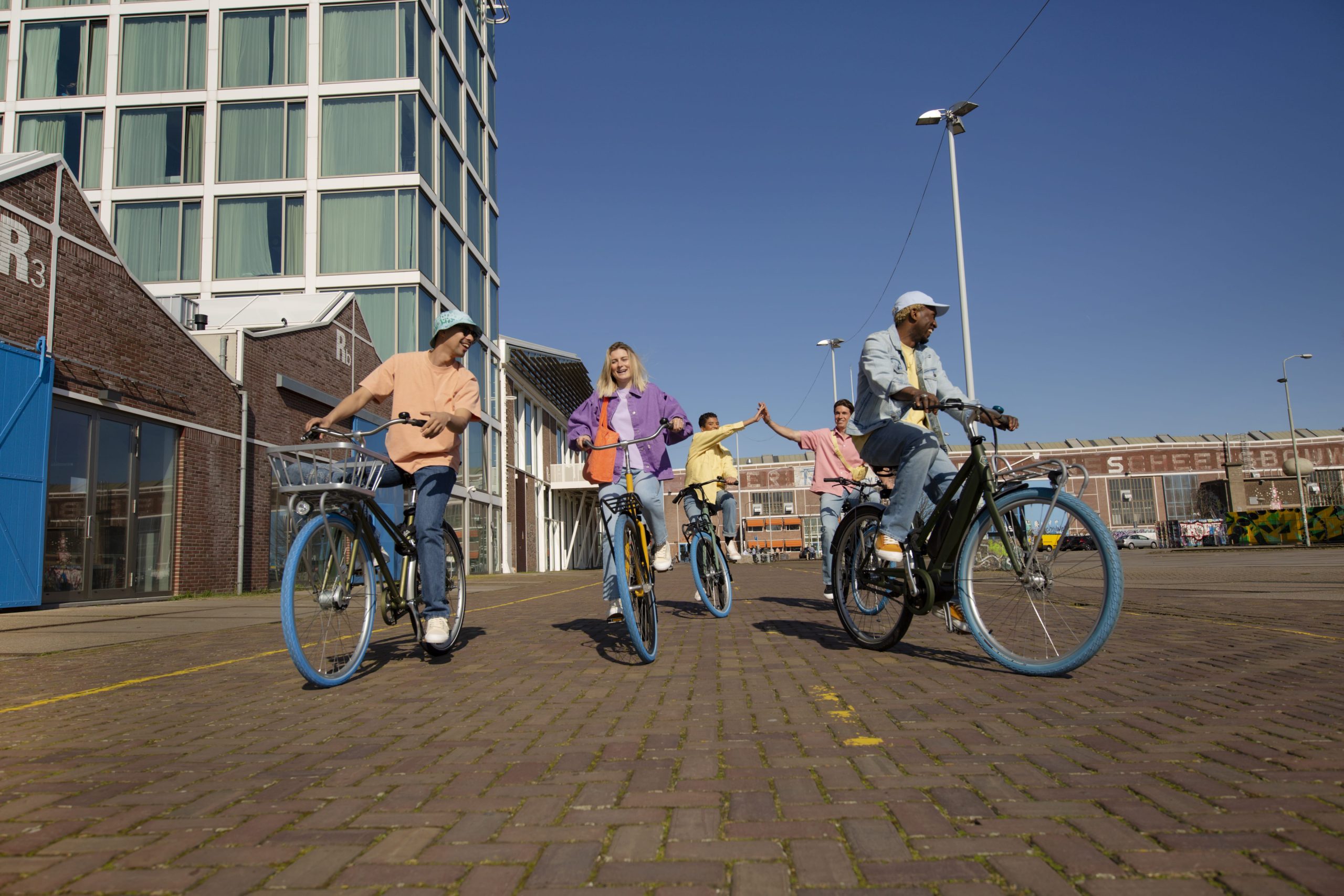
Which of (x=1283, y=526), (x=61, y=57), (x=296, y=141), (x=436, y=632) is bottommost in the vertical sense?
(x=1283, y=526)

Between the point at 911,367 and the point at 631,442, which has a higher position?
the point at 911,367

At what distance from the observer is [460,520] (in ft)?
89.5

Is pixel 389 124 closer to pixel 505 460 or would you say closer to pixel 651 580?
pixel 505 460

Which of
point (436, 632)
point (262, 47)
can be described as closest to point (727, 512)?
point (436, 632)

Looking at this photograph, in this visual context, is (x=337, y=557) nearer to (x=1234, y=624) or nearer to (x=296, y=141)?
(x=1234, y=624)

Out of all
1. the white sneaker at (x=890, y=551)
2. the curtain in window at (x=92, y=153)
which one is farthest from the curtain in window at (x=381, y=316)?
the white sneaker at (x=890, y=551)

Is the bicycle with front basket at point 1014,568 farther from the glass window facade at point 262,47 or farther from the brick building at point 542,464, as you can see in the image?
the glass window facade at point 262,47

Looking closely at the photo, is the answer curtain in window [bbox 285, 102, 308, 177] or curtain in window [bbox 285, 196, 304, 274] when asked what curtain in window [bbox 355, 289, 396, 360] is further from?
curtain in window [bbox 285, 102, 308, 177]

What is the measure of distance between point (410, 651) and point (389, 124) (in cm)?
2482

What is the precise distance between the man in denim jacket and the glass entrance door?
10.9 meters

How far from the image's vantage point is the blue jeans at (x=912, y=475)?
4.52 meters

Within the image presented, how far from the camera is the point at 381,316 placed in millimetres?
25938

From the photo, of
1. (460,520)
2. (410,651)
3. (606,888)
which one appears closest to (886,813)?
(606,888)

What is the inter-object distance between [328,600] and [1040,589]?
10.6 feet
